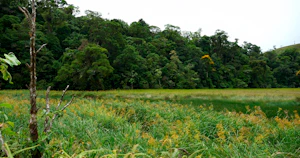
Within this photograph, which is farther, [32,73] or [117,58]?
[117,58]

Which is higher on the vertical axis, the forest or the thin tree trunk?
the forest

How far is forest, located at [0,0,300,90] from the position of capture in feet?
84.2

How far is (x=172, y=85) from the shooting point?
3409 centimetres

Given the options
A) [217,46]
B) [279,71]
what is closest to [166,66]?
[217,46]

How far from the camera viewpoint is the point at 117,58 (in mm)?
29625

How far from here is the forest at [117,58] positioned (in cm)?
2567

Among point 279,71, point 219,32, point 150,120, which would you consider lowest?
point 150,120

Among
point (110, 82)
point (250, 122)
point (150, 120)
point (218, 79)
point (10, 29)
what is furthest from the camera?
point (218, 79)

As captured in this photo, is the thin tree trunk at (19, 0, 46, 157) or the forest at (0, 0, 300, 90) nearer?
the thin tree trunk at (19, 0, 46, 157)

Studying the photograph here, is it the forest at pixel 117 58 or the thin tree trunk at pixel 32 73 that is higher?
the forest at pixel 117 58

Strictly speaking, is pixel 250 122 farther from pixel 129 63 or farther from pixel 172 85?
pixel 172 85

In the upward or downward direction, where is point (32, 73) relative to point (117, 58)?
downward

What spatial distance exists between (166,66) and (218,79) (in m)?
13.3

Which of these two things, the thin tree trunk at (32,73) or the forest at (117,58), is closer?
the thin tree trunk at (32,73)
